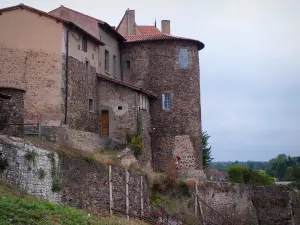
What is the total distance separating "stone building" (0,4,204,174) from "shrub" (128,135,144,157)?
0.50 meters

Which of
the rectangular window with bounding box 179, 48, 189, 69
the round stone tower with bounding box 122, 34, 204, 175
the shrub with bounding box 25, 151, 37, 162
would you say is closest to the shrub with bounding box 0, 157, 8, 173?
the shrub with bounding box 25, 151, 37, 162

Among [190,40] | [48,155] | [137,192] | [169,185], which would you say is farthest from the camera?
[190,40]

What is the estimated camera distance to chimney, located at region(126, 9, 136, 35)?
48.9 m

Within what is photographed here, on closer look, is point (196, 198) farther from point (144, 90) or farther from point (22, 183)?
point (22, 183)

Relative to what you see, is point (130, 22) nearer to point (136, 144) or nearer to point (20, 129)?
point (136, 144)

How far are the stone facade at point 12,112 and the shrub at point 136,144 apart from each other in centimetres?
1095

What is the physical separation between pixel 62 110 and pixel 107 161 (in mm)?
5528

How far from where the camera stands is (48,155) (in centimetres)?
2456

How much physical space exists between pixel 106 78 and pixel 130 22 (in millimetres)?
12073

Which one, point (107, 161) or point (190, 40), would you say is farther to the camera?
point (190, 40)

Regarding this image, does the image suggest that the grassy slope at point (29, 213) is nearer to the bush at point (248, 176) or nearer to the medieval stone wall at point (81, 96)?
the medieval stone wall at point (81, 96)

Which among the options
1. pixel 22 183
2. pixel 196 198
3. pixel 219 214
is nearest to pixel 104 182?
pixel 22 183

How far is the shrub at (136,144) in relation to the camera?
38.5 meters

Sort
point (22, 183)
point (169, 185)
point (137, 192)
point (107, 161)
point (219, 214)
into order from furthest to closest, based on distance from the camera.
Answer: point (219, 214), point (169, 185), point (137, 192), point (107, 161), point (22, 183)
